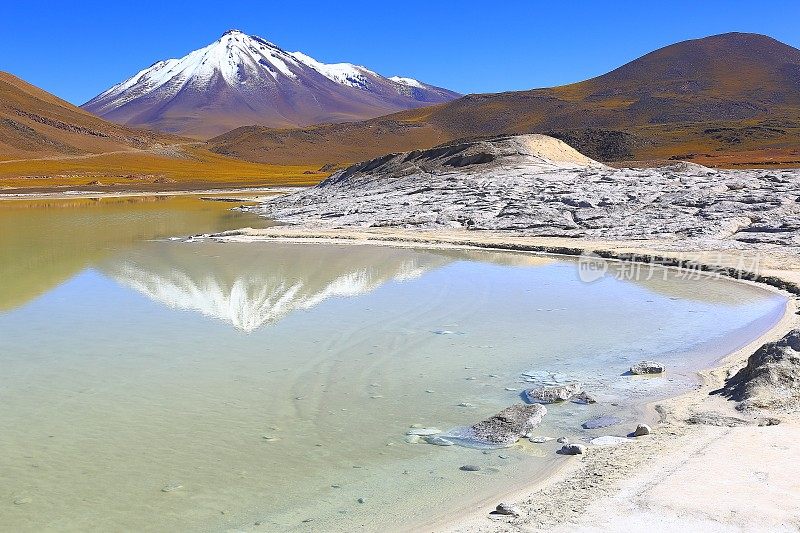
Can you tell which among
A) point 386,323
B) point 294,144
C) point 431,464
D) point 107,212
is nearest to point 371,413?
point 431,464

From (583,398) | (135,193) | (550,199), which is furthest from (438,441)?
(135,193)

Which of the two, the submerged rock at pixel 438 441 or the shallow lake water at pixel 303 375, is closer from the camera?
the shallow lake water at pixel 303 375

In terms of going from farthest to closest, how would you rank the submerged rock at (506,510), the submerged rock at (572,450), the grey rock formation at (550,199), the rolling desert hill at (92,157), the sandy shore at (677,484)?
1. the rolling desert hill at (92,157)
2. the grey rock formation at (550,199)
3. the submerged rock at (572,450)
4. the submerged rock at (506,510)
5. the sandy shore at (677,484)

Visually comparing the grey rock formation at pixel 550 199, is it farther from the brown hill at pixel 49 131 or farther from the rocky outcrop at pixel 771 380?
the brown hill at pixel 49 131

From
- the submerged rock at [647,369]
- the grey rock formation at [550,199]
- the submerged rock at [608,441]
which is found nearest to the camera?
the submerged rock at [608,441]

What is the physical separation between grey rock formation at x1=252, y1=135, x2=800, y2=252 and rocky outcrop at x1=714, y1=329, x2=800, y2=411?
10.4 m

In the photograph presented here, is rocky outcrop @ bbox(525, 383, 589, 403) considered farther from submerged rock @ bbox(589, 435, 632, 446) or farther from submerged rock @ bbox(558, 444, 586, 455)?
submerged rock @ bbox(558, 444, 586, 455)

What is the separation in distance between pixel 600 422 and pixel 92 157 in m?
101

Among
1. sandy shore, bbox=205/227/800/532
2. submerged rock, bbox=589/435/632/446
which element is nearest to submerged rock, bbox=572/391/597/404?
sandy shore, bbox=205/227/800/532

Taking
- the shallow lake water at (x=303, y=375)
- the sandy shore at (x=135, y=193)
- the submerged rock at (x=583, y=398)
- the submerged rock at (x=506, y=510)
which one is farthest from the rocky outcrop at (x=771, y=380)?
the sandy shore at (x=135, y=193)

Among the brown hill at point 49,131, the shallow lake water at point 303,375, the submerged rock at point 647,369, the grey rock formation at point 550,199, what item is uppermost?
the brown hill at point 49,131

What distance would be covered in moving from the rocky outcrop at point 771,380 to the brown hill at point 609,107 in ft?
316

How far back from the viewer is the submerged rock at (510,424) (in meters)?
5.84

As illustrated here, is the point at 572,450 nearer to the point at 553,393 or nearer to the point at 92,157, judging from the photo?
the point at 553,393
